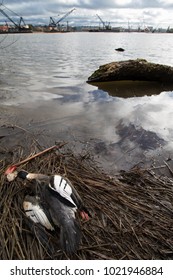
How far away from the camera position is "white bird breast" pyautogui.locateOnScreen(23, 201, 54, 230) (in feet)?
8.94

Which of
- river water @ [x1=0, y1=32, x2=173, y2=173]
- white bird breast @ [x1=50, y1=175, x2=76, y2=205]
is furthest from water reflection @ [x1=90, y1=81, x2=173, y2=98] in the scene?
white bird breast @ [x1=50, y1=175, x2=76, y2=205]

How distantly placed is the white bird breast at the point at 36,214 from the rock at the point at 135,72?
1016 centimetres

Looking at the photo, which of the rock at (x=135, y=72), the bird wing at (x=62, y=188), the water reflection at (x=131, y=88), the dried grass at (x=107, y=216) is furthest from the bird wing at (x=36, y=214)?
the rock at (x=135, y=72)

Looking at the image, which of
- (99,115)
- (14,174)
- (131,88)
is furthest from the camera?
(131,88)

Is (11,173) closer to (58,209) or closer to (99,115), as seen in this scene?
(58,209)

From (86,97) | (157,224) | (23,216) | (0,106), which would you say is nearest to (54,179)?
(23,216)

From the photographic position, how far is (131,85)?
39.0 ft

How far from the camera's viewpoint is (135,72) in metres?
12.2

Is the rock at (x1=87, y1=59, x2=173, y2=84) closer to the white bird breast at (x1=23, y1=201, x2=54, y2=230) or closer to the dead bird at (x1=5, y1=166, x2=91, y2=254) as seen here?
the dead bird at (x1=5, y1=166, x2=91, y2=254)

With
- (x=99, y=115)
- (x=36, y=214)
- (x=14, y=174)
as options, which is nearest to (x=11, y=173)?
(x=14, y=174)

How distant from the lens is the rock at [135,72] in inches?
478

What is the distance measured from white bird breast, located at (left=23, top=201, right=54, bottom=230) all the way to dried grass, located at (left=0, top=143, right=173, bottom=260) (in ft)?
0.42

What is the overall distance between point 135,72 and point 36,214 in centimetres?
1059

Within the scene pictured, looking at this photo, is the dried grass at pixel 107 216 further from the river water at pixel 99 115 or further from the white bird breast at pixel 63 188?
the river water at pixel 99 115
